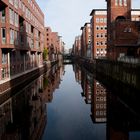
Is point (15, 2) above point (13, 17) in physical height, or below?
above

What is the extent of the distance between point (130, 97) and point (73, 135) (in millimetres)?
15562

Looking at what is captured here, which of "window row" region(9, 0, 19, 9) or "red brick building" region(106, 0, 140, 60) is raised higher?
"window row" region(9, 0, 19, 9)

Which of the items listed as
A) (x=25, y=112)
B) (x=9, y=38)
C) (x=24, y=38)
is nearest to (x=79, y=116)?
(x=25, y=112)

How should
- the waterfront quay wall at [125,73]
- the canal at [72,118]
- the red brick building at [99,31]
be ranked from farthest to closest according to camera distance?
the red brick building at [99,31] → the waterfront quay wall at [125,73] → the canal at [72,118]

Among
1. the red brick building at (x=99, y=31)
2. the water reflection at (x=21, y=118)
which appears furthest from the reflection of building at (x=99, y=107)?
the red brick building at (x=99, y=31)

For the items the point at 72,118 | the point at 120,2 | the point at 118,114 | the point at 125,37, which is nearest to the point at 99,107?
the point at 118,114

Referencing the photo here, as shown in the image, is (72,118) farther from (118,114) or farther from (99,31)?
(99,31)

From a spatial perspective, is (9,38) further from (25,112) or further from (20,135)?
(20,135)

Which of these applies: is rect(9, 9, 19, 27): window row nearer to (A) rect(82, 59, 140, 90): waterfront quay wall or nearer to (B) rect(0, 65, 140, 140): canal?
(B) rect(0, 65, 140, 140): canal

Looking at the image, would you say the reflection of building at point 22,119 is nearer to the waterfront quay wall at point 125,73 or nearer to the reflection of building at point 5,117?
the reflection of building at point 5,117

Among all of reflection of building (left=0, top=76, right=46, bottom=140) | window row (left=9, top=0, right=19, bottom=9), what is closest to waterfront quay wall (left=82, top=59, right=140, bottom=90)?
reflection of building (left=0, top=76, right=46, bottom=140)

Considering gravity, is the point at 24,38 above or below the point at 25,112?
above

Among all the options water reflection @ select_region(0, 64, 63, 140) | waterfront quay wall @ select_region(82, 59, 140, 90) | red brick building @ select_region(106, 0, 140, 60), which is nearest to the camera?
water reflection @ select_region(0, 64, 63, 140)

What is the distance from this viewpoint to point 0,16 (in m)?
41.4
